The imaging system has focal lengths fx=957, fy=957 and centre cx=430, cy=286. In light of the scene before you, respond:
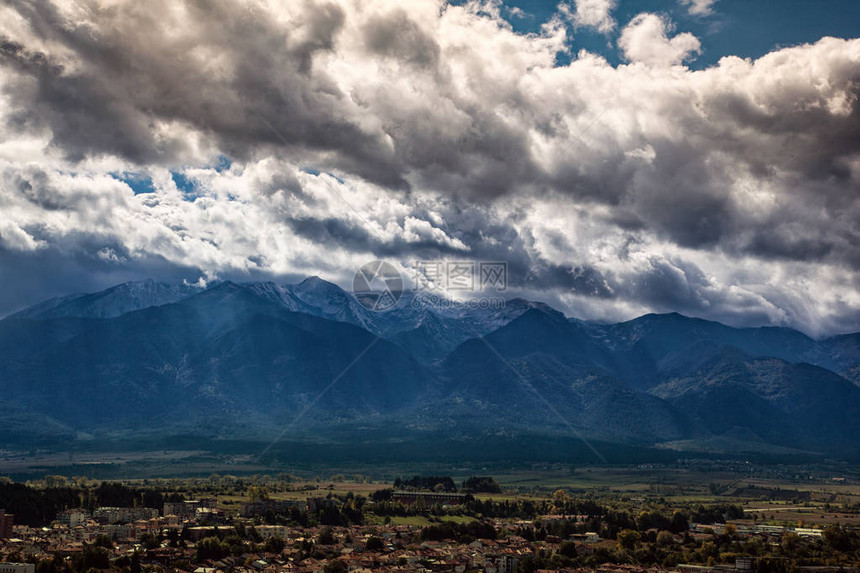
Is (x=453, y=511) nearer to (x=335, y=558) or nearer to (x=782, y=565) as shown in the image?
(x=335, y=558)

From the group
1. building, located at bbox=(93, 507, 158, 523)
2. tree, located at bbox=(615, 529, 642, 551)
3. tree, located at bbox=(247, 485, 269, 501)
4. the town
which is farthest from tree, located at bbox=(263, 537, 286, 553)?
tree, located at bbox=(247, 485, 269, 501)

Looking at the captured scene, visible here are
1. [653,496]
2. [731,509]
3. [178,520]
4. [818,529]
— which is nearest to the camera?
[178,520]

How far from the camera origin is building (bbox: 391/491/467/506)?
154m

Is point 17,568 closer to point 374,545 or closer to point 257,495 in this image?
point 374,545

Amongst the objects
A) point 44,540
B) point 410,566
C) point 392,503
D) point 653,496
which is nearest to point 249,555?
point 410,566

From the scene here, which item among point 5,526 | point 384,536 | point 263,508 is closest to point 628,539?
point 384,536

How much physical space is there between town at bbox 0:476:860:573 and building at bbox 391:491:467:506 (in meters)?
0.41

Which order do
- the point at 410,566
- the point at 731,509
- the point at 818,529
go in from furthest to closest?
1. the point at 731,509
2. the point at 818,529
3. the point at 410,566

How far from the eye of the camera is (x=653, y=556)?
99500 millimetres

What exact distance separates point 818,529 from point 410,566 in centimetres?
6317

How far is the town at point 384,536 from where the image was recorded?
3561 inches

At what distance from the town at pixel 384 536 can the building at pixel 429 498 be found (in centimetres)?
41

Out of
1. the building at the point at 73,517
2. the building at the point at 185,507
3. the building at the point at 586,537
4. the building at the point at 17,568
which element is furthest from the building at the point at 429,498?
the building at the point at 17,568

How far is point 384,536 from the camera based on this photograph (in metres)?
111
